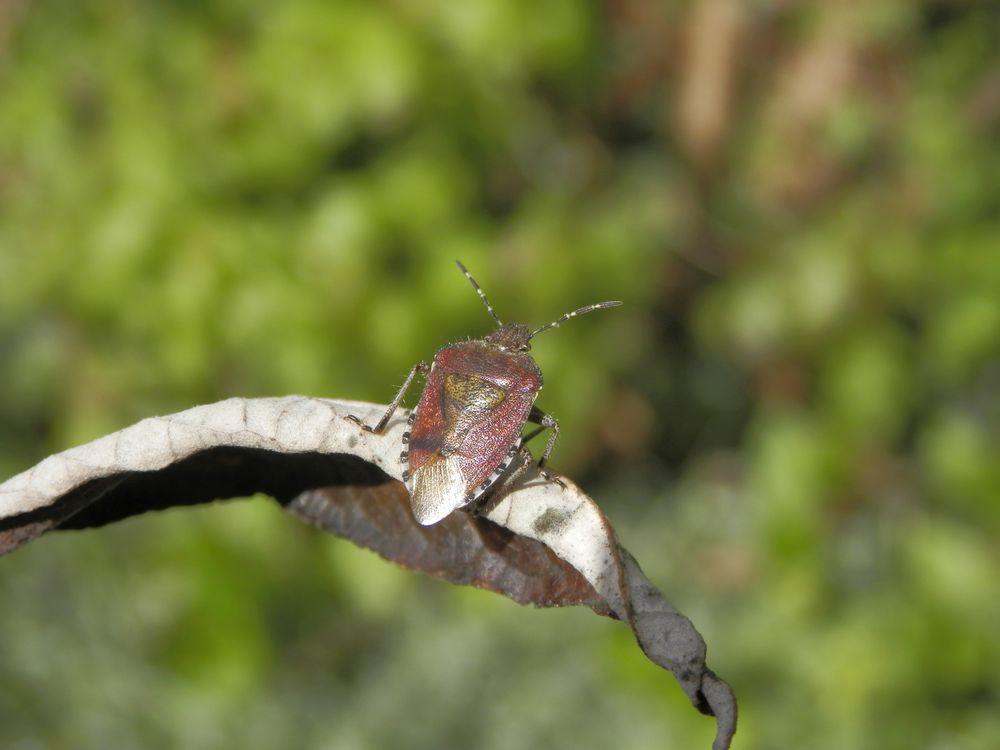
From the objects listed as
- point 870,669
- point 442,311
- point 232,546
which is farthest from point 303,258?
point 870,669

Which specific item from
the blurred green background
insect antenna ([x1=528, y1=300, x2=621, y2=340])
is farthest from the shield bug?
the blurred green background

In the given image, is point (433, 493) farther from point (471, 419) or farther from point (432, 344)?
point (432, 344)

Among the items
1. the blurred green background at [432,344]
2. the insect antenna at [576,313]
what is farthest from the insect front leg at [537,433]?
the blurred green background at [432,344]

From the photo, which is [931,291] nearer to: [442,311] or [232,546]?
[442,311]

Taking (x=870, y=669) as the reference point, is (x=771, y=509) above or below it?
above

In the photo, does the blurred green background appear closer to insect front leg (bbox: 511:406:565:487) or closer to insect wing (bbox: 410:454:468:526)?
insect front leg (bbox: 511:406:565:487)

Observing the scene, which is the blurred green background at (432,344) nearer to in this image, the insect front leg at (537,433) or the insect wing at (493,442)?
the insect front leg at (537,433)
